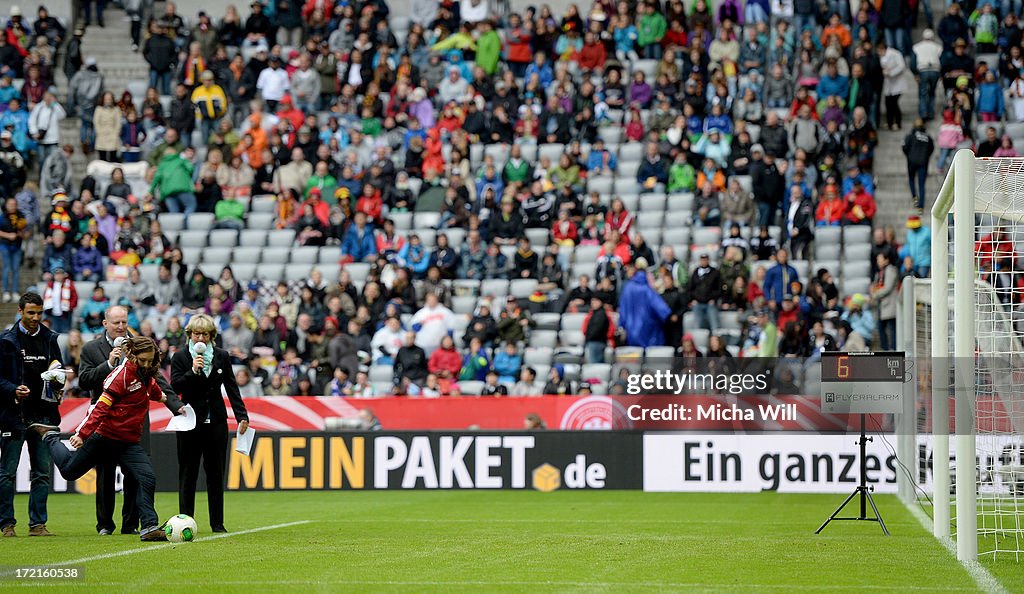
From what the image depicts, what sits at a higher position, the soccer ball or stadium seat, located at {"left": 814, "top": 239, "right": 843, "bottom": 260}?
stadium seat, located at {"left": 814, "top": 239, "right": 843, "bottom": 260}

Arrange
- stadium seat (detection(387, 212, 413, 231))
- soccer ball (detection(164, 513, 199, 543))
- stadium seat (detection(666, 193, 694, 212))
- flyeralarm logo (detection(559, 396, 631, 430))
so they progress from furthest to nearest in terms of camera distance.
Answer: stadium seat (detection(387, 212, 413, 231)) → stadium seat (detection(666, 193, 694, 212)) → flyeralarm logo (detection(559, 396, 631, 430)) → soccer ball (detection(164, 513, 199, 543))

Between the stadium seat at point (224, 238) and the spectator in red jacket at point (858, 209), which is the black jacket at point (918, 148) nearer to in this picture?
the spectator in red jacket at point (858, 209)

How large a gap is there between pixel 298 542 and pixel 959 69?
18.8m

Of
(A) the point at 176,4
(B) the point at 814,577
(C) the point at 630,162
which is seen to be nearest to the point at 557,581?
(B) the point at 814,577

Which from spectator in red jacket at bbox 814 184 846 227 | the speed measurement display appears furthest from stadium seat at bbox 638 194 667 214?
the speed measurement display

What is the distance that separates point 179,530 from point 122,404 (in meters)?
1.22

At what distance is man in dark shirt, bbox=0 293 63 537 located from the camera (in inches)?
517

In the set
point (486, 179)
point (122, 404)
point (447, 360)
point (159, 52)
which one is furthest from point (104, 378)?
point (159, 52)

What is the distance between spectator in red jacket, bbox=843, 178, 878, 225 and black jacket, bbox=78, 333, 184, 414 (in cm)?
1519

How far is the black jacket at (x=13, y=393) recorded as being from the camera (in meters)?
13.1

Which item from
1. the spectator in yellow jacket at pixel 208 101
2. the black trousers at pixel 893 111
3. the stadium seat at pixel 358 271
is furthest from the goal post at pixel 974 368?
the spectator in yellow jacket at pixel 208 101

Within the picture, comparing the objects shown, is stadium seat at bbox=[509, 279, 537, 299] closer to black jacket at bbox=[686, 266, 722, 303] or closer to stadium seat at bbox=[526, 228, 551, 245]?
stadium seat at bbox=[526, 228, 551, 245]

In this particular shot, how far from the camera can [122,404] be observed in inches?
486

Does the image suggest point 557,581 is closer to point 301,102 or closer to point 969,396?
point 969,396
